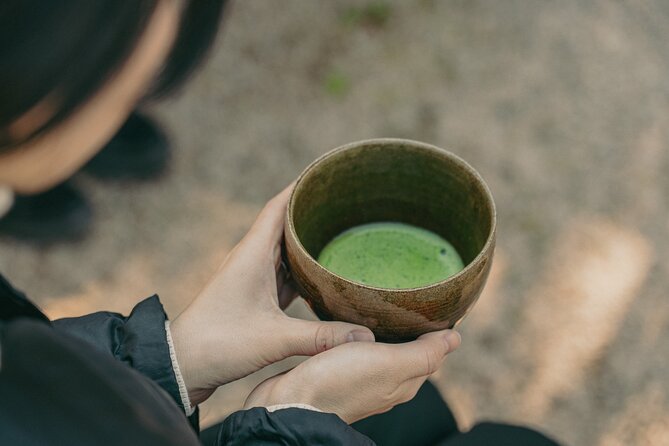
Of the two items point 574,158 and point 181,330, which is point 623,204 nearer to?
point 574,158

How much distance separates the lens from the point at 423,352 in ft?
2.98

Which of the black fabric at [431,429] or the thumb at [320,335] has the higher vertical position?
the thumb at [320,335]

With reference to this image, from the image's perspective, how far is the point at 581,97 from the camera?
2211 millimetres

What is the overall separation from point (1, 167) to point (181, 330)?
346 millimetres

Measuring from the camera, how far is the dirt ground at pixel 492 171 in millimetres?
1775

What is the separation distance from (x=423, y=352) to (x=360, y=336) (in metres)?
0.08

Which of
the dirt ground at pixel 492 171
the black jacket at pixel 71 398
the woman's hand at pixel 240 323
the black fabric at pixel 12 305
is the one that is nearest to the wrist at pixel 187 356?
the woman's hand at pixel 240 323

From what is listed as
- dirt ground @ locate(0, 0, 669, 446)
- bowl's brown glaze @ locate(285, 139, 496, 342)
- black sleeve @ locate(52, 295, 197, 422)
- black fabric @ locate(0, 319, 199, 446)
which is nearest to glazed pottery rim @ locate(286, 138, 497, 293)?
bowl's brown glaze @ locate(285, 139, 496, 342)

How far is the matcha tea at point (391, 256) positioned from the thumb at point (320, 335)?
139mm

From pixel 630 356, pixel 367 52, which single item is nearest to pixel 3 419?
pixel 630 356

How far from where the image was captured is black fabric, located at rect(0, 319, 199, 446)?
1.61 ft

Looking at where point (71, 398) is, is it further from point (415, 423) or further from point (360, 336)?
point (415, 423)

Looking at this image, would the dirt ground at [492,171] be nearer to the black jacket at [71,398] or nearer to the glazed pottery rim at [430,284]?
the glazed pottery rim at [430,284]

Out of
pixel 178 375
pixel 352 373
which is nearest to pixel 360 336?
pixel 352 373
